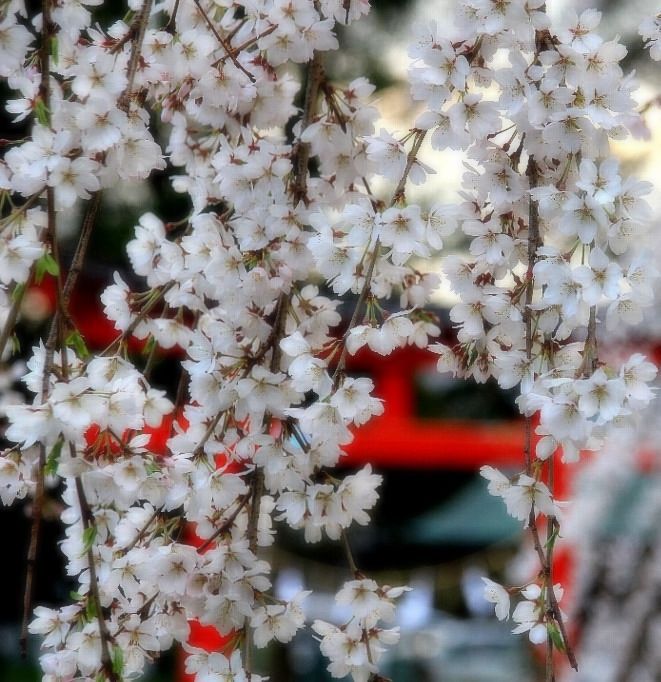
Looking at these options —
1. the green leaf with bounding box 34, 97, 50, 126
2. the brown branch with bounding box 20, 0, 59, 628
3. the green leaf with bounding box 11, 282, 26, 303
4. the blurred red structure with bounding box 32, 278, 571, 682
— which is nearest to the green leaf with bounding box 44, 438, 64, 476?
the brown branch with bounding box 20, 0, 59, 628

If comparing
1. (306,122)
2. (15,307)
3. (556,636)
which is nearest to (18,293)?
(15,307)

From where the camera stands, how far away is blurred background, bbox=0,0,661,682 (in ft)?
12.9

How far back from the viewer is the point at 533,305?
77 cm

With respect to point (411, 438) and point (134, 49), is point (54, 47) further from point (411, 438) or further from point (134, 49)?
point (411, 438)

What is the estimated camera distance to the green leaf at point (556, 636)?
75cm

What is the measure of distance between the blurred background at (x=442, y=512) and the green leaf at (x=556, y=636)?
279mm

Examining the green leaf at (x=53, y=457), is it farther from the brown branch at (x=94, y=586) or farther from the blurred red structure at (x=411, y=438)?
the blurred red structure at (x=411, y=438)

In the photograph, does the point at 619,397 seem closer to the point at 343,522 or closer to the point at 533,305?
the point at 533,305

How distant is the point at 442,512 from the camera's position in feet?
23.0

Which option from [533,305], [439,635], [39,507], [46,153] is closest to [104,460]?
[39,507]

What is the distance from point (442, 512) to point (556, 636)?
637 cm

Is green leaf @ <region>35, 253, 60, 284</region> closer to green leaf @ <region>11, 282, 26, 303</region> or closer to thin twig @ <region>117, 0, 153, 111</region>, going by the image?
green leaf @ <region>11, 282, 26, 303</region>

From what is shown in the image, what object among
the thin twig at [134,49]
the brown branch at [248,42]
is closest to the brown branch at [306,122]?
the brown branch at [248,42]

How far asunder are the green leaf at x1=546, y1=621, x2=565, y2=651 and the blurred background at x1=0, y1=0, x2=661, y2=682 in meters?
0.28
